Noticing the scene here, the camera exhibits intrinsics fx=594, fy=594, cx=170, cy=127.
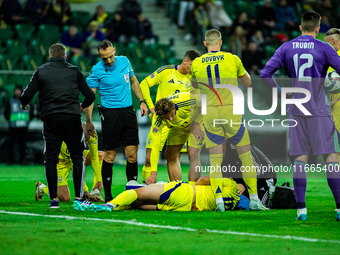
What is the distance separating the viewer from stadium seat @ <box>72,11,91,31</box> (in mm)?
20062

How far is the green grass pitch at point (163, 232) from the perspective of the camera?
16.1ft

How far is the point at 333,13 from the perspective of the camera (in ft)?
75.4

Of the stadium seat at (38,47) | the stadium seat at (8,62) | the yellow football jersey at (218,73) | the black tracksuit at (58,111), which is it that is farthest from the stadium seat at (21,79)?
the yellow football jersey at (218,73)

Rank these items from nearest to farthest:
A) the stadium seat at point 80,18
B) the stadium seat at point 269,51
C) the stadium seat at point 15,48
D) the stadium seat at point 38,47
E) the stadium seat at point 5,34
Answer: the stadium seat at point 15,48 → the stadium seat at point 38,47 → the stadium seat at point 5,34 → the stadium seat at point 269,51 → the stadium seat at point 80,18

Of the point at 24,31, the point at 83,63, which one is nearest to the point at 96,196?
the point at 83,63

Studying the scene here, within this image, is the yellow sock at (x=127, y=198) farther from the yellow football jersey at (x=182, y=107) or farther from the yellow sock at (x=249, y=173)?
the yellow sock at (x=249, y=173)

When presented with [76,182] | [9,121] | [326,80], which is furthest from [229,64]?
[9,121]

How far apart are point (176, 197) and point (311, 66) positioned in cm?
230

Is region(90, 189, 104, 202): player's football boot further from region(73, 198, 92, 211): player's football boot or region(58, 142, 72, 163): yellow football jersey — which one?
region(73, 198, 92, 211): player's football boot

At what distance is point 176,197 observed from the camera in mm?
7406

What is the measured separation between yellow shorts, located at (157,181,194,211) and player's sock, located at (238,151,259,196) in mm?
775

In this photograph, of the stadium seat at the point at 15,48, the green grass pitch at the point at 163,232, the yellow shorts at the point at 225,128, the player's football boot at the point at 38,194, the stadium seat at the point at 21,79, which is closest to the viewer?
the green grass pitch at the point at 163,232

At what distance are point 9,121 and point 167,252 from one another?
12.1m

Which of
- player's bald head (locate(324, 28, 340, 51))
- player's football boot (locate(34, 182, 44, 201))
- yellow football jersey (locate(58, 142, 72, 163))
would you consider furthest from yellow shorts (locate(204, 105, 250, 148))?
player's football boot (locate(34, 182, 44, 201))
